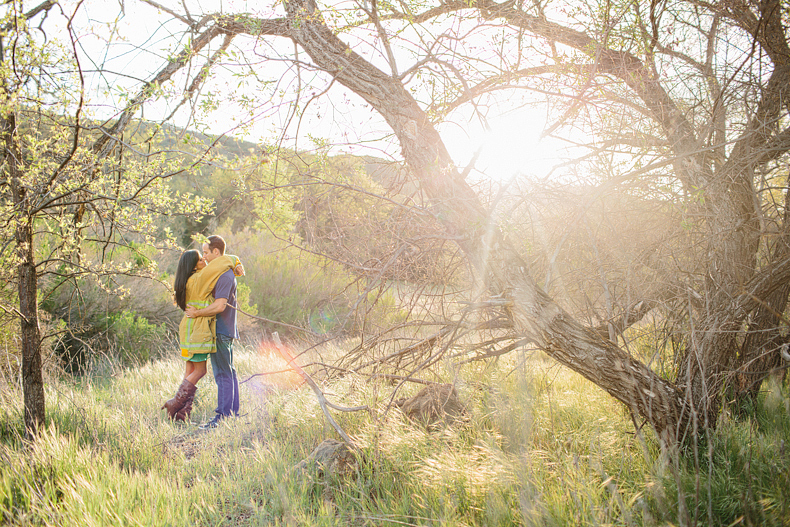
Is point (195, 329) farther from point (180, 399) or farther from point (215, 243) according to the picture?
point (215, 243)

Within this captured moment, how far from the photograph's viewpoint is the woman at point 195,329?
405 cm

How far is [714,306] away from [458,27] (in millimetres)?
2340

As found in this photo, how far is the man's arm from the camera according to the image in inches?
153

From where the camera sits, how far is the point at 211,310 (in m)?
3.92

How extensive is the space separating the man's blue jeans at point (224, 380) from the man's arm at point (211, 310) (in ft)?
0.94

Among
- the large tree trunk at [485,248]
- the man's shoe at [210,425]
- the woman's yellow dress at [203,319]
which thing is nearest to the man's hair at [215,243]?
the woman's yellow dress at [203,319]

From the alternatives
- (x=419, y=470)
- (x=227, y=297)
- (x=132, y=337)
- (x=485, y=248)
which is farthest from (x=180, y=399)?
(x=132, y=337)

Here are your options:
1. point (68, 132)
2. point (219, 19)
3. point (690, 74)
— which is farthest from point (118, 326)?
point (690, 74)

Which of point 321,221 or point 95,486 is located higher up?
point 321,221

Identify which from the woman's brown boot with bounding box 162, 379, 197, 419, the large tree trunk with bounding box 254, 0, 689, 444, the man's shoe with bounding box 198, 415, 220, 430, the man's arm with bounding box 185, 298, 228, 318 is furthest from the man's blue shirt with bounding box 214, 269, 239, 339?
the large tree trunk with bounding box 254, 0, 689, 444

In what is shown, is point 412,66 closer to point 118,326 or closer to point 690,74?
point 690,74

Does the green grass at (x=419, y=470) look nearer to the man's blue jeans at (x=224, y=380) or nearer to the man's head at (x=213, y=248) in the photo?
the man's blue jeans at (x=224, y=380)

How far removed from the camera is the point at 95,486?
240 cm

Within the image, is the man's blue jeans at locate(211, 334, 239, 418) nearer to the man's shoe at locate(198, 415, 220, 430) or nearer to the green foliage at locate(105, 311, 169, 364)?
the man's shoe at locate(198, 415, 220, 430)
